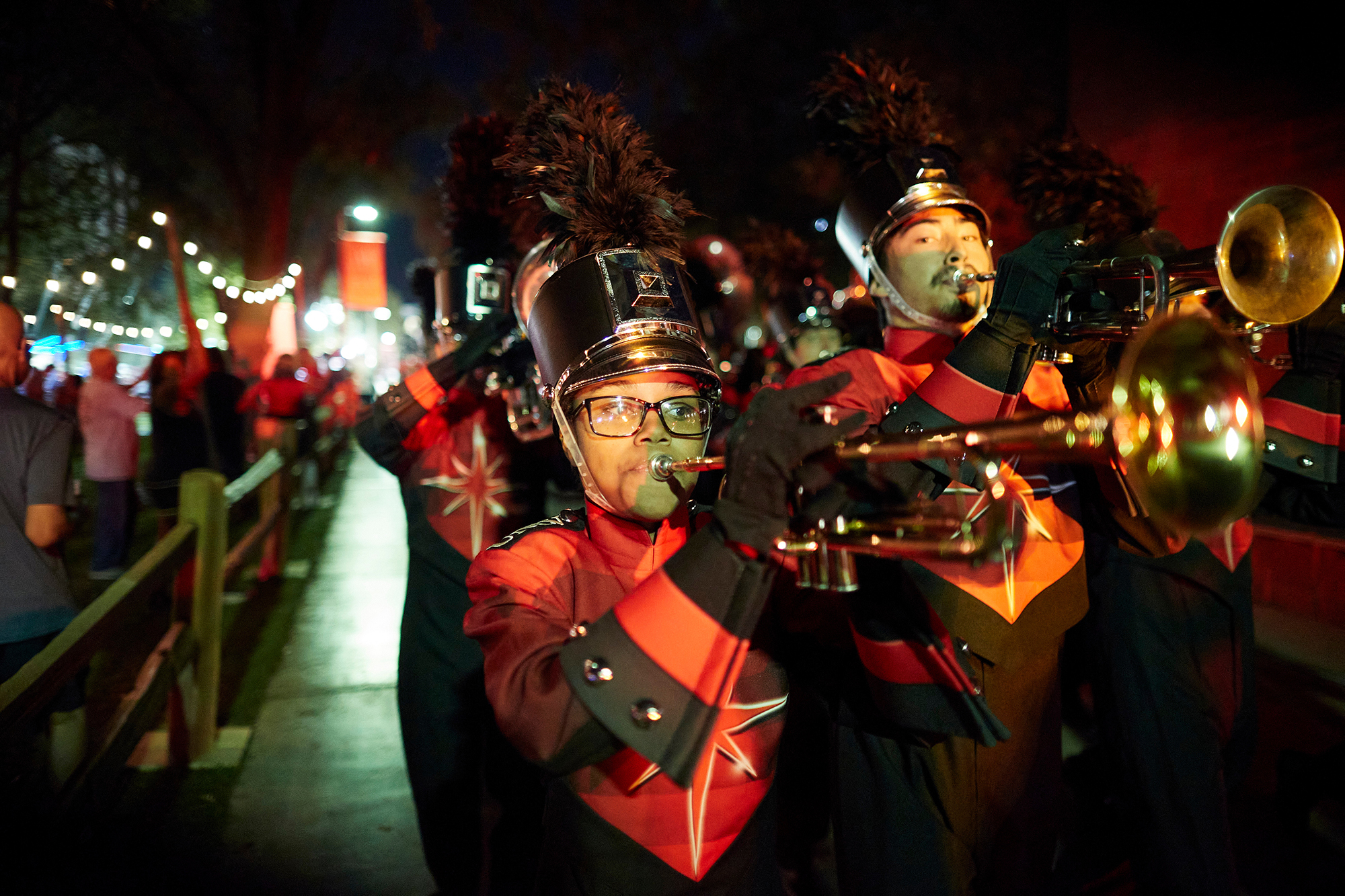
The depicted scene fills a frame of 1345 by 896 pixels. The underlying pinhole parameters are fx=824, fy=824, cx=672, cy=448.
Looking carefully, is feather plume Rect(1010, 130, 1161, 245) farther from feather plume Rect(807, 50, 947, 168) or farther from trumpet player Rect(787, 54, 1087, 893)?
trumpet player Rect(787, 54, 1087, 893)

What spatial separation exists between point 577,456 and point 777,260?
5.22 meters

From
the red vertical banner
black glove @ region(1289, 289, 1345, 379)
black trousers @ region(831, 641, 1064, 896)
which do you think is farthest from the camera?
the red vertical banner

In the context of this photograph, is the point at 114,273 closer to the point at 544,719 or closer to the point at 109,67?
the point at 109,67

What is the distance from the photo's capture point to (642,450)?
181 centimetres

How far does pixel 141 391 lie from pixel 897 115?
11.9m

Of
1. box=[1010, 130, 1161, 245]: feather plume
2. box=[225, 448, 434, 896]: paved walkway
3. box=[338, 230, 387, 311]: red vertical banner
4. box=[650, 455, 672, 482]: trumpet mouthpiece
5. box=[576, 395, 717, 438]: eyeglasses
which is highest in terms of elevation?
box=[338, 230, 387, 311]: red vertical banner

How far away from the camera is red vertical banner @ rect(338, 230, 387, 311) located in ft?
58.9

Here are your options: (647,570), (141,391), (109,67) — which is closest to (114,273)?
(109,67)

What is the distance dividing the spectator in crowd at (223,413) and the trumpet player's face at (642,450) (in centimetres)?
781

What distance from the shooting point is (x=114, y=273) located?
2298 cm

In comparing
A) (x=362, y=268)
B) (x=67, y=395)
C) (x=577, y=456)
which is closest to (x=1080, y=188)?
(x=577, y=456)

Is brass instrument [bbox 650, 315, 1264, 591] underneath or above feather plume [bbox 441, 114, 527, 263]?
underneath

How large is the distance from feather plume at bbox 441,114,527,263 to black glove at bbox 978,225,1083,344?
9.49 feet

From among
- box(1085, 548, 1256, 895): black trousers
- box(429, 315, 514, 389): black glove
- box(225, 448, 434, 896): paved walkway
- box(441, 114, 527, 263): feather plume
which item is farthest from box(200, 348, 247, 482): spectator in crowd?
box(1085, 548, 1256, 895): black trousers
